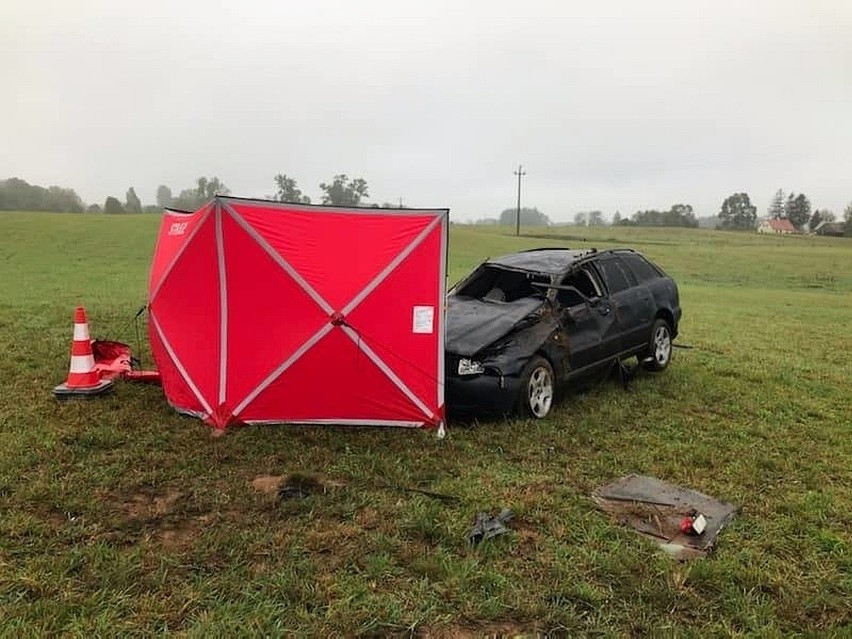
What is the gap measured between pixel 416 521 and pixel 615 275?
197 inches

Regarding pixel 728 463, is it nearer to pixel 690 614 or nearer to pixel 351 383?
pixel 690 614

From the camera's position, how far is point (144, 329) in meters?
10.7

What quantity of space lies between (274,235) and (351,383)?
1.44 metres

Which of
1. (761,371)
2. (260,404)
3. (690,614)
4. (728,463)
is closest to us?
(690,614)

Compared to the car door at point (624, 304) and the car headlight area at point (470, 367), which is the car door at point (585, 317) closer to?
the car door at point (624, 304)

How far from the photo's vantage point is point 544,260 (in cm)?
791

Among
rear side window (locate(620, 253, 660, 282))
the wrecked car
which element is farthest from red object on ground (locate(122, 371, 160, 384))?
rear side window (locate(620, 253, 660, 282))

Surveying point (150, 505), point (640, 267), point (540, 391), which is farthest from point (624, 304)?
point (150, 505)

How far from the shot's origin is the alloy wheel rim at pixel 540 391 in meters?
6.46

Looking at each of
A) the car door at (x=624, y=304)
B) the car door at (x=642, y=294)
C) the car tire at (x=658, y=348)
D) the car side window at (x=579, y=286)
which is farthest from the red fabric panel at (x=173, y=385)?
the car tire at (x=658, y=348)

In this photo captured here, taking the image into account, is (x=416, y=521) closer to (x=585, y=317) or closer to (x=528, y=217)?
(x=585, y=317)

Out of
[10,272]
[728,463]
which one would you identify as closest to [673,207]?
[10,272]

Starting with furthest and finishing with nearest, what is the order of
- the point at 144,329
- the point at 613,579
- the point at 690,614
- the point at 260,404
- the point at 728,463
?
the point at 144,329 → the point at 260,404 → the point at 728,463 → the point at 613,579 → the point at 690,614

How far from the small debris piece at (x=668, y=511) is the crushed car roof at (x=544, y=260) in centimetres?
304
